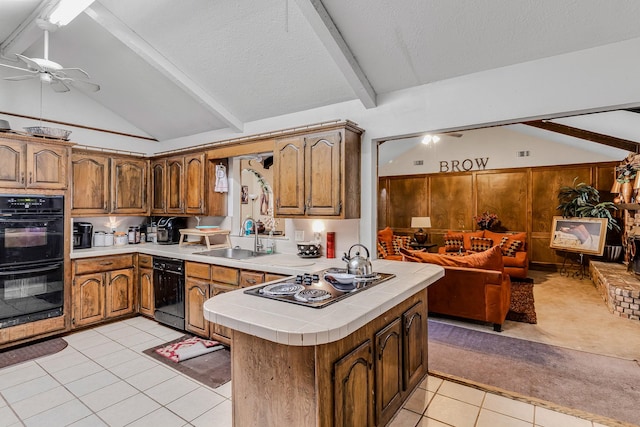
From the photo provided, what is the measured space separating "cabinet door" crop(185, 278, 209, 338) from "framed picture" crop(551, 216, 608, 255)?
6.89 meters

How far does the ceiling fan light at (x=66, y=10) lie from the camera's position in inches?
105

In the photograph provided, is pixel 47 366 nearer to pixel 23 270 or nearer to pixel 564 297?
pixel 23 270

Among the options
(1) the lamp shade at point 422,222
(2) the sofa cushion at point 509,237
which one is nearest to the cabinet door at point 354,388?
(1) the lamp shade at point 422,222

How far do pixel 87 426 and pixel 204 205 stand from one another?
2.46m

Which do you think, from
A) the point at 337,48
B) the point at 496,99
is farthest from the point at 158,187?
the point at 496,99

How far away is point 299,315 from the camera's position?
1.57 metres

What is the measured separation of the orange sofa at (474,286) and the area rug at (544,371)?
282mm

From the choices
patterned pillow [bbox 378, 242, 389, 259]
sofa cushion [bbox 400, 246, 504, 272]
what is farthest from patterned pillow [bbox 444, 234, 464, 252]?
sofa cushion [bbox 400, 246, 504, 272]

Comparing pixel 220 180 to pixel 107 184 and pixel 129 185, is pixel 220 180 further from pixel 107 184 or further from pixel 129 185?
pixel 107 184

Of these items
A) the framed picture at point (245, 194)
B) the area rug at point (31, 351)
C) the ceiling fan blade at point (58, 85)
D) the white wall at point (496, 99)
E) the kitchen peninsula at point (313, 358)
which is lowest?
the area rug at point (31, 351)

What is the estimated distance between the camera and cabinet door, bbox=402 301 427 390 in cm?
228

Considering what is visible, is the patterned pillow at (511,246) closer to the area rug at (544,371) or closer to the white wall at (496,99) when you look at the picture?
the area rug at (544,371)

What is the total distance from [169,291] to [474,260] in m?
3.61

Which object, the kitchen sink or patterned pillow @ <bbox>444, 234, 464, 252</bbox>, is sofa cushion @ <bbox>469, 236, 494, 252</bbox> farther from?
the kitchen sink
